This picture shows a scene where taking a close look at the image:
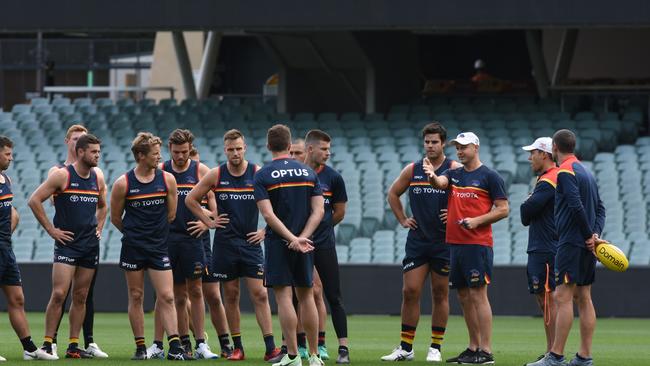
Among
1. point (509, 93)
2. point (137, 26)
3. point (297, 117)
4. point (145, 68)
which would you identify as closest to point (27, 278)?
point (137, 26)

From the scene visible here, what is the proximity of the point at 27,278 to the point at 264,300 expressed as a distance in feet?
30.0

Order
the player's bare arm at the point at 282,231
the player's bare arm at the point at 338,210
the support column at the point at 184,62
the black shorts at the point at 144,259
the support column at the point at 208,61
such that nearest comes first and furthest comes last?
1. the player's bare arm at the point at 282,231
2. the black shorts at the point at 144,259
3. the player's bare arm at the point at 338,210
4. the support column at the point at 184,62
5. the support column at the point at 208,61

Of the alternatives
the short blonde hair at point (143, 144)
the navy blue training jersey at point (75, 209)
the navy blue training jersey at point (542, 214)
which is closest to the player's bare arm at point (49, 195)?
the navy blue training jersey at point (75, 209)

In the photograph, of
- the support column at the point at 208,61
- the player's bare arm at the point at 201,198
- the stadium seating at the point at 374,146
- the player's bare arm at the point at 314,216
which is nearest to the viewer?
the player's bare arm at the point at 314,216

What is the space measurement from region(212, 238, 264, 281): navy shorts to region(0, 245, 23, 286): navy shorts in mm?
1754

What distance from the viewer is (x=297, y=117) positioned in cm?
2852

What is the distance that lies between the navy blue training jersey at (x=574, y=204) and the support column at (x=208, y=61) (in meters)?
18.3

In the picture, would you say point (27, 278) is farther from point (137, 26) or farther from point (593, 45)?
Result: point (593, 45)

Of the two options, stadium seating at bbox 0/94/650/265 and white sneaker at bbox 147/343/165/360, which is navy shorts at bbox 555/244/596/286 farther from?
stadium seating at bbox 0/94/650/265

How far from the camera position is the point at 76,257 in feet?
43.2

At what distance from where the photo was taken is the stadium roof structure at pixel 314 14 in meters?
25.0

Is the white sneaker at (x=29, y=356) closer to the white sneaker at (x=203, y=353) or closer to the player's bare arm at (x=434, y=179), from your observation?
the white sneaker at (x=203, y=353)

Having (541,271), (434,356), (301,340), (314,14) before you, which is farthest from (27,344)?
(314,14)

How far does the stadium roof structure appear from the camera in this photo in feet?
82.0
